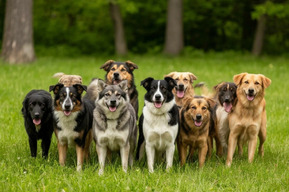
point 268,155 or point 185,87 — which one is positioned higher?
point 185,87

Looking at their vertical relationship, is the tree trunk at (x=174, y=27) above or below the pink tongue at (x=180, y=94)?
above

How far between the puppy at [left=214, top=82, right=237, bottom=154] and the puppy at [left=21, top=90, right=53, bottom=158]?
302 centimetres

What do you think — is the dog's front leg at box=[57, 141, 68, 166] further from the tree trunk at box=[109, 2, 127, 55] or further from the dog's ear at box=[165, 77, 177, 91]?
the tree trunk at box=[109, 2, 127, 55]

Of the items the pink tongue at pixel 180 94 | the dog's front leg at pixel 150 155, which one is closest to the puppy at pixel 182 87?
the pink tongue at pixel 180 94

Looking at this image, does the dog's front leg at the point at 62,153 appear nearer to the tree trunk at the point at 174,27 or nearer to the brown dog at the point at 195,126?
the brown dog at the point at 195,126

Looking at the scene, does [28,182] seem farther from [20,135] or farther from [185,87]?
[185,87]

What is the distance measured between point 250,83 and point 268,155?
1.55 metres

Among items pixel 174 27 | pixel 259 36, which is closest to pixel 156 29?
pixel 174 27

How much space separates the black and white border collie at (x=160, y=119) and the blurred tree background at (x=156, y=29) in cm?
2137

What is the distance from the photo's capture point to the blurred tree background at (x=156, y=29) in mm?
28969

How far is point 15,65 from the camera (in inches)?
716

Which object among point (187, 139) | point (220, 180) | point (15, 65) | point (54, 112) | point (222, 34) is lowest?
point (220, 180)

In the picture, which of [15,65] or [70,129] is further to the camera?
[15,65]

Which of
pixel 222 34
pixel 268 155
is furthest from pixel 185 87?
pixel 222 34
